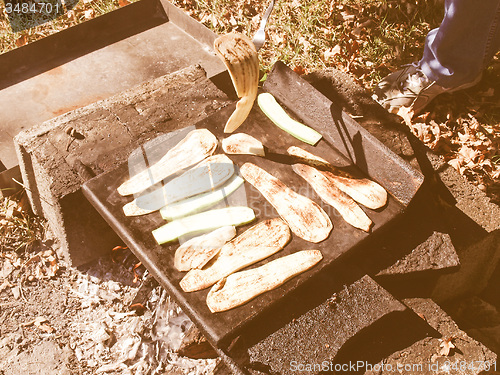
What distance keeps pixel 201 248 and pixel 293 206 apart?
0.57 meters

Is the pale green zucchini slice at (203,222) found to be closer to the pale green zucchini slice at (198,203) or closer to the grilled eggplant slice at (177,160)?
the pale green zucchini slice at (198,203)

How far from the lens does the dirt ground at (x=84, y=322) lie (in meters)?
3.07

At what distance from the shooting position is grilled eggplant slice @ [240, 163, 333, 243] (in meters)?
2.48

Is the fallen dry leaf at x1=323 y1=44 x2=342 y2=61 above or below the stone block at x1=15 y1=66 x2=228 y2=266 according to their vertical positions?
above

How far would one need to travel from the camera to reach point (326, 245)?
244cm

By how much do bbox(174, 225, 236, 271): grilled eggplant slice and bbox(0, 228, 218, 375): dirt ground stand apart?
0.86 m

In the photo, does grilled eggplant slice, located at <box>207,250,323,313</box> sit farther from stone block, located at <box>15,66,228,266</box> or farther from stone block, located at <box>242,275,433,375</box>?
stone block, located at <box>15,66,228,266</box>

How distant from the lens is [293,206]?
2570mm

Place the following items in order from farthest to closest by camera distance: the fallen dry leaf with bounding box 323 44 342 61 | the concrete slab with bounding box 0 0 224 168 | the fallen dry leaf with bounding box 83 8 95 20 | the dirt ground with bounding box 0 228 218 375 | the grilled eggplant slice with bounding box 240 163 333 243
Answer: the fallen dry leaf with bounding box 83 8 95 20
the fallen dry leaf with bounding box 323 44 342 61
the concrete slab with bounding box 0 0 224 168
the dirt ground with bounding box 0 228 218 375
the grilled eggplant slice with bounding box 240 163 333 243

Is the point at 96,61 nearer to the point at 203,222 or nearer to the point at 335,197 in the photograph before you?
the point at 203,222

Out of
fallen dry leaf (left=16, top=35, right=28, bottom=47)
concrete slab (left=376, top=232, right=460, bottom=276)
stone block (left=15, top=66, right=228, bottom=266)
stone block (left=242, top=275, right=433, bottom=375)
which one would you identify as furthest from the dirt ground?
fallen dry leaf (left=16, top=35, right=28, bottom=47)

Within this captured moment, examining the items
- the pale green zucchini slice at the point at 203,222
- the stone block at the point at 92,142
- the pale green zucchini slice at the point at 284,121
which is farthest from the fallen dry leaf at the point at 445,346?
the stone block at the point at 92,142

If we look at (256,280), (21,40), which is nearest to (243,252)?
(256,280)

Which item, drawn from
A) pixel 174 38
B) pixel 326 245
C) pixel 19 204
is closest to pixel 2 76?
pixel 19 204
